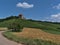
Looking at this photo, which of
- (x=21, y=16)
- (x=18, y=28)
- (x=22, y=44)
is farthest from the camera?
(x=21, y=16)

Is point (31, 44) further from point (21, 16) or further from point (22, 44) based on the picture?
point (21, 16)

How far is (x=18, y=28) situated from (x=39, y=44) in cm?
4335

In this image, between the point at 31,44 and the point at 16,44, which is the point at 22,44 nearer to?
the point at 16,44

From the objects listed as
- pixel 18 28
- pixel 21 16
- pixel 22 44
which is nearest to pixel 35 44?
pixel 22 44

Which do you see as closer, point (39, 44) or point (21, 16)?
point (39, 44)

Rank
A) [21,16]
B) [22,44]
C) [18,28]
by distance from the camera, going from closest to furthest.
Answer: [22,44] → [18,28] → [21,16]

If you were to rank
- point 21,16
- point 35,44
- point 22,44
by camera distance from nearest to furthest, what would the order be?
point 35,44 < point 22,44 < point 21,16

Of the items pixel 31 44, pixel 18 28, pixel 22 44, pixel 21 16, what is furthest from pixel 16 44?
pixel 21 16

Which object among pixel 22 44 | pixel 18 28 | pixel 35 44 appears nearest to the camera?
pixel 35 44

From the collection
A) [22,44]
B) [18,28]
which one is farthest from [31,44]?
[18,28]

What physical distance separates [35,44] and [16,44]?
3646mm

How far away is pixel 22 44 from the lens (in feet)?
74.9

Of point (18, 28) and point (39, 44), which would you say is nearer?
point (39, 44)

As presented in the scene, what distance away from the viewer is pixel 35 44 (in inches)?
796
